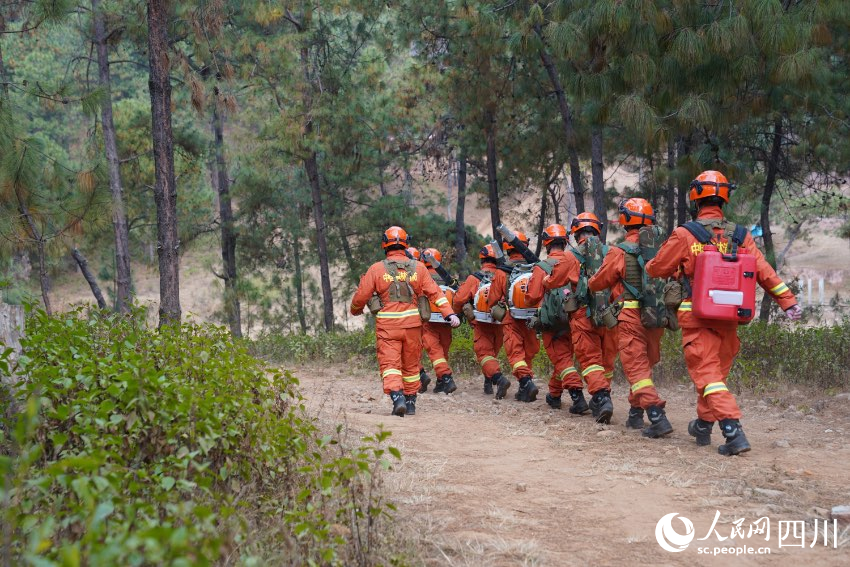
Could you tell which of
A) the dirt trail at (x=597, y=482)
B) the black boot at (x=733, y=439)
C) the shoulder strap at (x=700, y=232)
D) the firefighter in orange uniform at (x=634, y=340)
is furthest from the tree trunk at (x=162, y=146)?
the black boot at (x=733, y=439)

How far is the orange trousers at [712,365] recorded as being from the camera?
7.29m

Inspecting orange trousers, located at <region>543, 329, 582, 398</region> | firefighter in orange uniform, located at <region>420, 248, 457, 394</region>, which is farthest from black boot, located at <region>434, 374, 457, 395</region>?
orange trousers, located at <region>543, 329, 582, 398</region>

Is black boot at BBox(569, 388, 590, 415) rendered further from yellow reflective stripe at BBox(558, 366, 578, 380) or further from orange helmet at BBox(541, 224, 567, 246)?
orange helmet at BBox(541, 224, 567, 246)

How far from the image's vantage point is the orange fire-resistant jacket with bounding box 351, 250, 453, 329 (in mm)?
9742

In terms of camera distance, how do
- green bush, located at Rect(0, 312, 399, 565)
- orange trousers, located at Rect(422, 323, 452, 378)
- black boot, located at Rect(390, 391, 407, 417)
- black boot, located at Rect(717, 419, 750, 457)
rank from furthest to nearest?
orange trousers, located at Rect(422, 323, 452, 378), black boot, located at Rect(390, 391, 407, 417), black boot, located at Rect(717, 419, 750, 457), green bush, located at Rect(0, 312, 399, 565)

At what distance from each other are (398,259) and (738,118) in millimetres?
4807

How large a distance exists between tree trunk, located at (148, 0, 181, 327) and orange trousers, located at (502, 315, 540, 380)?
3997 millimetres

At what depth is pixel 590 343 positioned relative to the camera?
375 inches

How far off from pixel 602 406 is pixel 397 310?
241cm

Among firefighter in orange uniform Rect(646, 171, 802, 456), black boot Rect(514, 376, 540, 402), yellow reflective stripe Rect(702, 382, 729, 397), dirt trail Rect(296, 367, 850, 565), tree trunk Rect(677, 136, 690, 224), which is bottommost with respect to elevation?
dirt trail Rect(296, 367, 850, 565)

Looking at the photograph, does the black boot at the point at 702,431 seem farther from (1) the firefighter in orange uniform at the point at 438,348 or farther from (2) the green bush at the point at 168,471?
(1) the firefighter in orange uniform at the point at 438,348

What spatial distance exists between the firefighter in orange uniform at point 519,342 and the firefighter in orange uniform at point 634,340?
241 centimetres

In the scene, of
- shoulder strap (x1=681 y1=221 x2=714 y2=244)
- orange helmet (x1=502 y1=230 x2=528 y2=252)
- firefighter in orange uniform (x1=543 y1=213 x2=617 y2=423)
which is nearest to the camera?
shoulder strap (x1=681 y1=221 x2=714 y2=244)

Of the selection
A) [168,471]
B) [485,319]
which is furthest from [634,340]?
[168,471]
